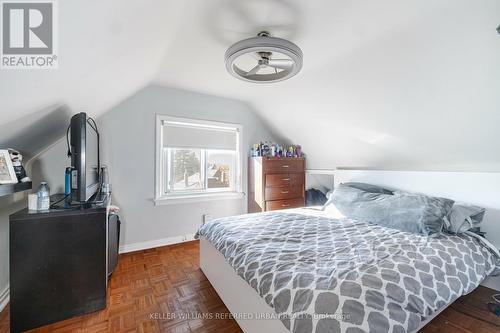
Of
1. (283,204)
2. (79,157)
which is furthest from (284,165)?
(79,157)

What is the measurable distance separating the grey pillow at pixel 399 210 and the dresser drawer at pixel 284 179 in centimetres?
114

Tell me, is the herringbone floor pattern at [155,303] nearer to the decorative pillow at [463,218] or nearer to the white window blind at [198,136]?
the white window blind at [198,136]

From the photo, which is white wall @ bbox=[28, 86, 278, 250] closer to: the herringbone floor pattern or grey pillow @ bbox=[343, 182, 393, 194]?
the herringbone floor pattern

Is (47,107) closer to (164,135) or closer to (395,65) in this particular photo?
(164,135)

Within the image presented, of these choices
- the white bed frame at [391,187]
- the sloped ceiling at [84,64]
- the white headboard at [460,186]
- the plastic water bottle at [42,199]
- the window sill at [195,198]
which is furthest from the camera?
the window sill at [195,198]

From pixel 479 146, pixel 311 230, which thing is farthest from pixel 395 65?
pixel 311 230

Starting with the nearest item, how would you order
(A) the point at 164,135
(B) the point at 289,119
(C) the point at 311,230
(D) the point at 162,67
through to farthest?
1. (C) the point at 311,230
2. (D) the point at 162,67
3. (A) the point at 164,135
4. (B) the point at 289,119

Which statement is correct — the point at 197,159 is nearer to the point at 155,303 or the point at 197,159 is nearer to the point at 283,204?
the point at 283,204

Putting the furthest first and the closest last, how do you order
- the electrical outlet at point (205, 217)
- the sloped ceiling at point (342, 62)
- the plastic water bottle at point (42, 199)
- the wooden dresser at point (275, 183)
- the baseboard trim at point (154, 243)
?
the wooden dresser at point (275, 183), the electrical outlet at point (205, 217), the baseboard trim at point (154, 243), the plastic water bottle at point (42, 199), the sloped ceiling at point (342, 62)

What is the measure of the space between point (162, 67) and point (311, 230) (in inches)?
92.4

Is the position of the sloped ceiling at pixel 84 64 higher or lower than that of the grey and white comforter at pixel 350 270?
higher

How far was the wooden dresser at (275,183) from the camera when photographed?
345 centimetres

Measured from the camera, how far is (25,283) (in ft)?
4.92
